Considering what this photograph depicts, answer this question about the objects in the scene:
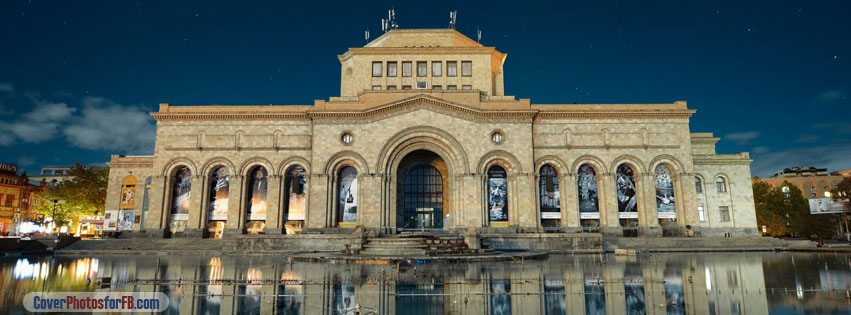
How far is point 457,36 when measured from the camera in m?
40.0

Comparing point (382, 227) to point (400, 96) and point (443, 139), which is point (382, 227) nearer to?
point (443, 139)

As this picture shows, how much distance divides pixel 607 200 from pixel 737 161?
12.4m

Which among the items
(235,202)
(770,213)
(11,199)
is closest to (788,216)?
(770,213)

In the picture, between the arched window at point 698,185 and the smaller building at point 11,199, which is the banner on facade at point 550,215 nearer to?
the arched window at point 698,185

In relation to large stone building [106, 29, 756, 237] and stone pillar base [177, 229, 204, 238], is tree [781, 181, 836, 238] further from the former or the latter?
stone pillar base [177, 229, 204, 238]

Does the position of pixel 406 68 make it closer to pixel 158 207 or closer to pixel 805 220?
pixel 158 207

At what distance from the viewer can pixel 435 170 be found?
3662 cm

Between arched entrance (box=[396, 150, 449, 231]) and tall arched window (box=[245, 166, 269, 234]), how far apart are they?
10241mm

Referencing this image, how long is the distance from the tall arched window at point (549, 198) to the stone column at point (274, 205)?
19.5 m

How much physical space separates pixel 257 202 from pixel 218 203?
10.0ft

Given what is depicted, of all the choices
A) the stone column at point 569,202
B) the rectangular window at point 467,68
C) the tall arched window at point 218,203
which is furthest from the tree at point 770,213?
the tall arched window at point 218,203

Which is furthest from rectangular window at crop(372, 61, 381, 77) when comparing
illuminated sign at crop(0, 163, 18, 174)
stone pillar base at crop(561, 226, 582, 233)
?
illuminated sign at crop(0, 163, 18, 174)

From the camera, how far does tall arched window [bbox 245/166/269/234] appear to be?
34.7m

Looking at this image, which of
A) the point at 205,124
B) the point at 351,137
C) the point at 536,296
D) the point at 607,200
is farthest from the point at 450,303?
the point at 205,124
